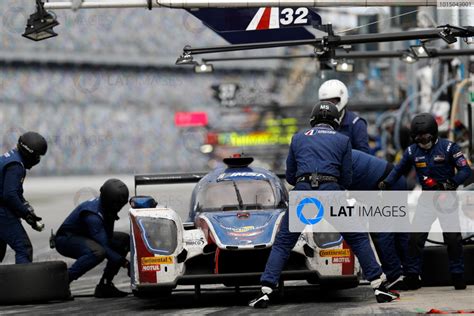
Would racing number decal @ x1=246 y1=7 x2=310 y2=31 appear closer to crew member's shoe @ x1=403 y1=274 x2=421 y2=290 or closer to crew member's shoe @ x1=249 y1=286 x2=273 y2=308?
crew member's shoe @ x1=403 y1=274 x2=421 y2=290

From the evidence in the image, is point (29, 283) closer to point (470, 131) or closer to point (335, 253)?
point (335, 253)

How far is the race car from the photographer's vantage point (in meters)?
10.6

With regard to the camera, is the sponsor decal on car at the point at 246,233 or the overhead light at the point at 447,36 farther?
the overhead light at the point at 447,36

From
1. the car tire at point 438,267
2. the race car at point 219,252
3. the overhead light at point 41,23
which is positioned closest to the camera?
the race car at point 219,252

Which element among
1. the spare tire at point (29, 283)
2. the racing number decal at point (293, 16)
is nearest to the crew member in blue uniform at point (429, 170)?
the racing number decal at point (293, 16)

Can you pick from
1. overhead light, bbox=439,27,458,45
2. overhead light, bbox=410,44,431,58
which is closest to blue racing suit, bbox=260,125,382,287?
overhead light, bbox=439,27,458,45

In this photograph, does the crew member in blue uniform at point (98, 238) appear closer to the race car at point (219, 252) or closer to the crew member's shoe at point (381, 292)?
the race car at point (219, 252)

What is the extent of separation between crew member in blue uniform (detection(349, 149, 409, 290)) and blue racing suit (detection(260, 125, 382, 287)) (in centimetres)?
117

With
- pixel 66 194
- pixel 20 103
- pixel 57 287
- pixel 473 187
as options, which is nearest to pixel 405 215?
pixel 473 187

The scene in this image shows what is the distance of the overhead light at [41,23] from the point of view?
13453 mm

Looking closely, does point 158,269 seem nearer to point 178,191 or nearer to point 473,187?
point 178,191

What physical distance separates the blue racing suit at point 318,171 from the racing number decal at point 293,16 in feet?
12.5

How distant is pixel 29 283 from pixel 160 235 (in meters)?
1.41

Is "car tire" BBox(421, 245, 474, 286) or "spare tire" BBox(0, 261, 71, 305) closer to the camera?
"spare tire" BBox(0, 261, 71, 305)
